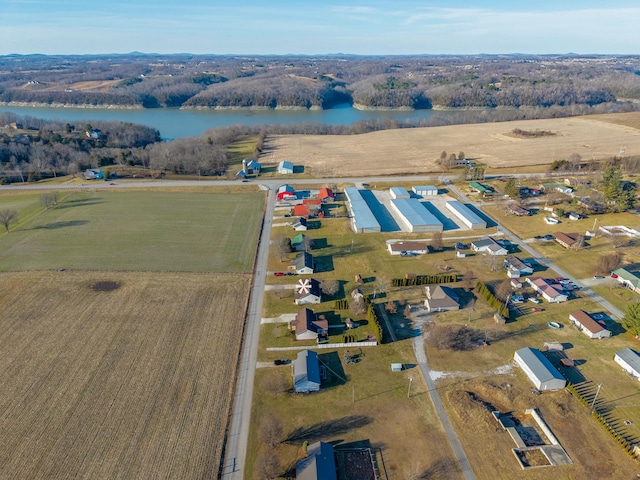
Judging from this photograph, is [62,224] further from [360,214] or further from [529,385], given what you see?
[529,385]

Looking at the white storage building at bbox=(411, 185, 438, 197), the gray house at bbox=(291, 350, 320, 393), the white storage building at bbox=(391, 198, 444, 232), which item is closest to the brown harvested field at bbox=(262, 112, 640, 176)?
the white storage building at bbox=(411, 185, 438, 197)

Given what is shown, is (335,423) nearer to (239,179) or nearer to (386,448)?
(386,448)

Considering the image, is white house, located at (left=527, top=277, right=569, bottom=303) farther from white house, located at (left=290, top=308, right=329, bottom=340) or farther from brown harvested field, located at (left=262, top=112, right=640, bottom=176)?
brown harvested field, located at (left=262, top=112, right=640, bottom=176)

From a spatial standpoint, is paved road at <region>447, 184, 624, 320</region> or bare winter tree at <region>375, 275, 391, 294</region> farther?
bare winter tree at <region>375, 275, 391, 294</region>

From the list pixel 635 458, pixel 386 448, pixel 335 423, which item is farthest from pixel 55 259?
pixel 635 458

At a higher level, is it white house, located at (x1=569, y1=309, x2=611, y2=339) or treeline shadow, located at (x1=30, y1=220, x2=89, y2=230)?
treeline shadow, located at (x1=30, y1=220, x2=89, y2=230)
